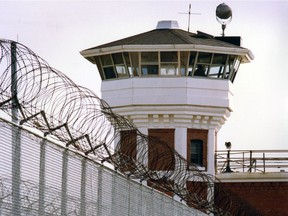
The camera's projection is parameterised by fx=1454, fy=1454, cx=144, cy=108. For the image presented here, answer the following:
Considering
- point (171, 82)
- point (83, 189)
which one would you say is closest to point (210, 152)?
point (171, 82)

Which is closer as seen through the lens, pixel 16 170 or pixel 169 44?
pixel 16 170

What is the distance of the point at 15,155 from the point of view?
17391mm

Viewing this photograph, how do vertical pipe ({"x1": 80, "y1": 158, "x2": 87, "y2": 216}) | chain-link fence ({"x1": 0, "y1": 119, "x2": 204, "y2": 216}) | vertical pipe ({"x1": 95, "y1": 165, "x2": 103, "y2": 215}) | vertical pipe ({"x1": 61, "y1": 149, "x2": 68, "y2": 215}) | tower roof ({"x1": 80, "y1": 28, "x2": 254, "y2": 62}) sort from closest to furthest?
chain-link fence ({"x1": 0, "y1": 119, "x2": 204, "y2": 216}), vertical pipe ({"x1": 61, "y1": 149, "x2": 68, "y2": 215}), vertical pipe ({"x1": 80, "y1": 158, "x2": 87, "y2": 216}), vertical pipe ({"x1": 95, "y1": 165, "x2": 103, "y2": 215}), tower roof ({"x1": 80, "y1": 28, "x2": 254, "y2": 62})

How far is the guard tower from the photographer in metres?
55.2

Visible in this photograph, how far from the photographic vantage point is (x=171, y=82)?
55375mm

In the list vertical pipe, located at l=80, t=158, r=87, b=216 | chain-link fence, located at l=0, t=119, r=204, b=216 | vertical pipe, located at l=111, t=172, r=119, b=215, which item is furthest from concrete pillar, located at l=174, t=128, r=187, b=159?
vertical pipe, located at l=80, t=158, r=87, b=216

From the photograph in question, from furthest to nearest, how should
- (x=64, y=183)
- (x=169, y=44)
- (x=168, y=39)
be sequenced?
1. (x=168, y=39)
2. (x=169, y=44)
3. (x=64, y=183)

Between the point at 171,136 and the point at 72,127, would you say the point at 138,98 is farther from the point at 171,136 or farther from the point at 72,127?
the point at 72,127

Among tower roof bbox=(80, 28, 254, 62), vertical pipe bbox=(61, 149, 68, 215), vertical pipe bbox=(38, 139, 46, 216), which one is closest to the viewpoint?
vertical pipe bbox=(38, 139, 46, 216)

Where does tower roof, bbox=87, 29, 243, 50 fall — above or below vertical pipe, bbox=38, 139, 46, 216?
above

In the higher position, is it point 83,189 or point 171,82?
point 171,82

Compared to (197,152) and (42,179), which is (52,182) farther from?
(197,152)

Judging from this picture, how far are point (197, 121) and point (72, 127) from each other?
116ft

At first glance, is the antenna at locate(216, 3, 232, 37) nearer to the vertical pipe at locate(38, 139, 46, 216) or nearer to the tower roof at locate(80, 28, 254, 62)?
the tower roof at locate(80, 28, 254, 62)
